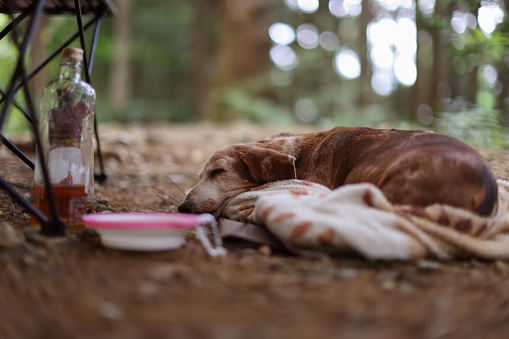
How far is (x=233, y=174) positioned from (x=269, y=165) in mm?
361

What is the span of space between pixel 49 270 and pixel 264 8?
1234 cm

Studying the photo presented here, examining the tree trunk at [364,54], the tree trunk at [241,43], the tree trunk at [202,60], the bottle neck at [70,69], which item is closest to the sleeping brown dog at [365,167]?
the bottle neck at [70,69]

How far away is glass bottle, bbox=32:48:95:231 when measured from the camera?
2.99 metres

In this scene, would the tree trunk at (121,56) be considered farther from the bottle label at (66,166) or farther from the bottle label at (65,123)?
the bottle label at (66,166)

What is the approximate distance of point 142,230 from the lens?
2.43 m

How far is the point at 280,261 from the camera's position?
2572 millimetres

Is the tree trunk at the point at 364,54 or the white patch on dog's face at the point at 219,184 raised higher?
the tree trunk at the point at 364,54

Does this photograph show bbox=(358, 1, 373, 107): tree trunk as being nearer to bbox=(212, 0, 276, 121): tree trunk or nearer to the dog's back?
bbox=(212, 0, 276, 121): tree trunk

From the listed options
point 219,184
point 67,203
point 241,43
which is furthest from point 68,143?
point 241,43

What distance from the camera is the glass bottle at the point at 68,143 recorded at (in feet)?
9.80

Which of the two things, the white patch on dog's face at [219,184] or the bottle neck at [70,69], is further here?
the white patch on dog's face at [219,184]

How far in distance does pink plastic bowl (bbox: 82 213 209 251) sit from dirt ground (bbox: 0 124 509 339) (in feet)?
0.22

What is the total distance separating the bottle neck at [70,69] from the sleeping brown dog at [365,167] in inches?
51.9

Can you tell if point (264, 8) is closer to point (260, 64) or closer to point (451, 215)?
point (260, 64)
